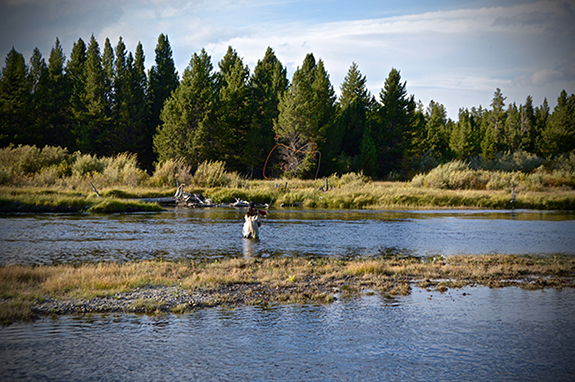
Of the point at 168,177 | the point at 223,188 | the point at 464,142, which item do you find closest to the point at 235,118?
the point at 168,177

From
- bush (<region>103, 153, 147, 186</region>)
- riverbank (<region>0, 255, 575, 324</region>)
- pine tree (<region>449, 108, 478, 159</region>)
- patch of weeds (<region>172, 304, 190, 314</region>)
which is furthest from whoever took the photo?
pine tree (<region>449, 108, 478, 159</region>)

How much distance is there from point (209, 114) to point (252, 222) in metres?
37.5

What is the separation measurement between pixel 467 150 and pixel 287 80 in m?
37.6

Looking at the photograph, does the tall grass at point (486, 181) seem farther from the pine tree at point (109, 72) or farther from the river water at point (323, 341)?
the pine tree at point (109, 72)

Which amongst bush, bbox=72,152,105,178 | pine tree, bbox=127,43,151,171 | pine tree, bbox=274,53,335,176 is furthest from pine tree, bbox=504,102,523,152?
bush, bbox=72,152,105,178

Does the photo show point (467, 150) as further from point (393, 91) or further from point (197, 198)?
point (197, 198)

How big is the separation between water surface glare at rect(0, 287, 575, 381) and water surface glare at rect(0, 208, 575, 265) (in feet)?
21.7

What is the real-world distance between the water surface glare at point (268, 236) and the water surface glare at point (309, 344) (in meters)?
6.62

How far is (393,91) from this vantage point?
227 feet

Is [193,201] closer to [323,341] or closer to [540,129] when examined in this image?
[323,341]

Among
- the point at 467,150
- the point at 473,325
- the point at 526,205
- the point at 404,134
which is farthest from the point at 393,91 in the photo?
the point at 473,325

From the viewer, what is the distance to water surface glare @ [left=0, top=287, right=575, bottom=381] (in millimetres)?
6938

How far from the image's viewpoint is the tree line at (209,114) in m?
54.5

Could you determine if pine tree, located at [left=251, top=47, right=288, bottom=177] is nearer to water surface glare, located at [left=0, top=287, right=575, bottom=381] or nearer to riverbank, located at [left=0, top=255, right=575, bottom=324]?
riverbank, located at [left=0, top=255, right=575, bottom=324]
